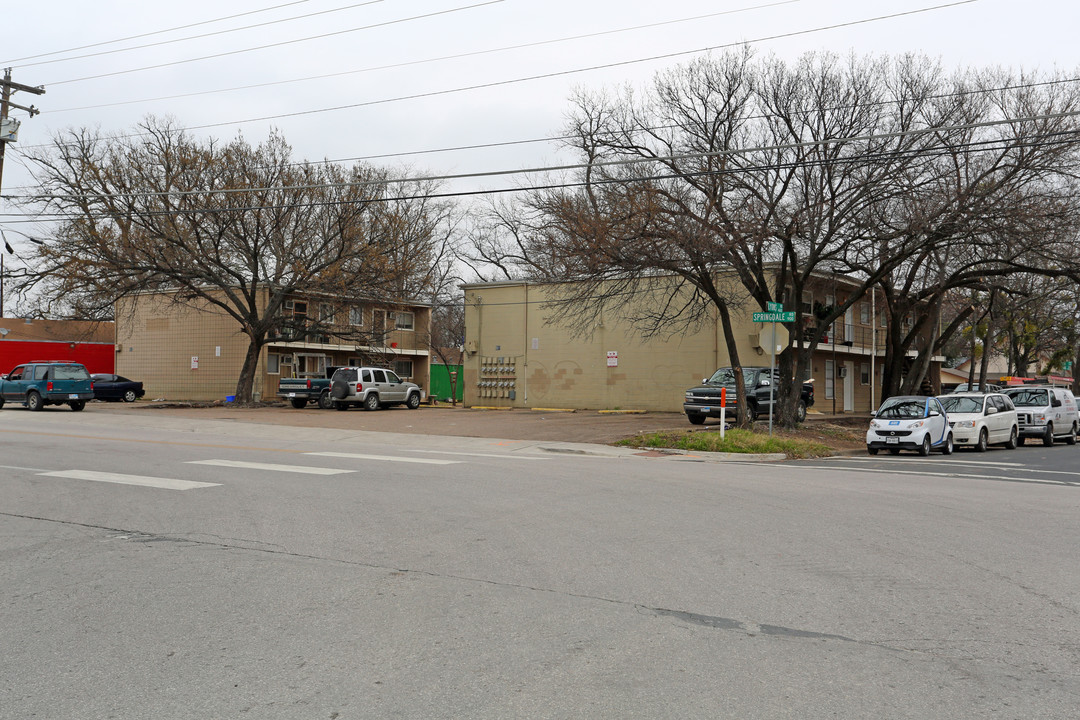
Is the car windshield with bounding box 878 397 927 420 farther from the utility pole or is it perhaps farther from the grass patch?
the utility pole

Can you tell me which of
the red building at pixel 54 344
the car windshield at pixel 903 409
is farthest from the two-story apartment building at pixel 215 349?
the car windshield at pixel 903 409

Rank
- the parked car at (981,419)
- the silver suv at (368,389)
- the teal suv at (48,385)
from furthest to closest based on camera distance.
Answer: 1. the silver suv at (368,389)
2. the teal suv at (48,385)
3. the parked car at (981,419)

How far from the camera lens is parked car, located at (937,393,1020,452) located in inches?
955

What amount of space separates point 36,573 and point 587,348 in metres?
34.1

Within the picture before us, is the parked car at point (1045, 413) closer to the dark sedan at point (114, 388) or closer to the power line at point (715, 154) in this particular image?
the power line at point (715, 154)

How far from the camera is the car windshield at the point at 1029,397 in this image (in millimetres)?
28875

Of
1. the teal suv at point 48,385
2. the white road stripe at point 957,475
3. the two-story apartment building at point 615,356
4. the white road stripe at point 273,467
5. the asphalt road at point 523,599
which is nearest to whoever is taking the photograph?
the asphalt road at point 523,599

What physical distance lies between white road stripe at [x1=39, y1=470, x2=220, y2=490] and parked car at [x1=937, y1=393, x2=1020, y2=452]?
19.1 meters

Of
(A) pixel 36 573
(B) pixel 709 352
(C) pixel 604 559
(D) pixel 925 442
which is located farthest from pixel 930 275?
(A) pixel 36 573

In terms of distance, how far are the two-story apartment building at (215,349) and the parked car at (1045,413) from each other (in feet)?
88.4

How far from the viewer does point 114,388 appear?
45.0 meters

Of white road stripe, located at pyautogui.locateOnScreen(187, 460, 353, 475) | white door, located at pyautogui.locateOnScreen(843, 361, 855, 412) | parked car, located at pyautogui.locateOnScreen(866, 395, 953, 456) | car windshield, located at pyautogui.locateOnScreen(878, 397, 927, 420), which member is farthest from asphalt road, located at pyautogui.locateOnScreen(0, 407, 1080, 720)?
white door, located at pyautogui.locateOnScreen(843, 361, 855, 412)

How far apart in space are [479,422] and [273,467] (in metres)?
Result: 15.9

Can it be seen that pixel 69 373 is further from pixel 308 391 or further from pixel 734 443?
pixel 734 443
